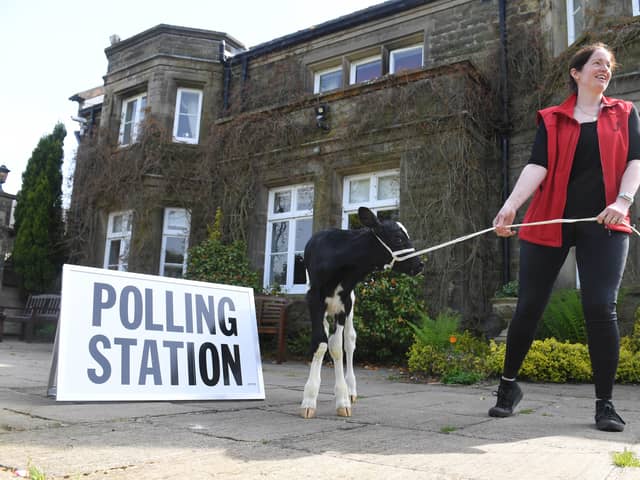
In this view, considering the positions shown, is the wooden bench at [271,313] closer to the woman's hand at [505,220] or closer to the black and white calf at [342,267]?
the black and white calf at [342,267]

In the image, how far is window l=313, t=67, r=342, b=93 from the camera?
40.0 ft

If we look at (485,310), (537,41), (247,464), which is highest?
(537,41)

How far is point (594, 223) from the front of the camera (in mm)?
3223

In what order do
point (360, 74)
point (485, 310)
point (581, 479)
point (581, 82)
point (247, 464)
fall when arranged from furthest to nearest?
1. point (360, 74)
2. point (485, 310)
3. point (581, 82)
4. point (247, 464)
5. point (581, 479)

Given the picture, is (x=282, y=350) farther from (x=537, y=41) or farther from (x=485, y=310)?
(x=537, y=41)

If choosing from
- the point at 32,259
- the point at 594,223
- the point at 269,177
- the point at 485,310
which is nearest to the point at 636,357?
the point at 485,310

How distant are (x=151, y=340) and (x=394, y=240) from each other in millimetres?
1813

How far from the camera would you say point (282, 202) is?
36.7 feet

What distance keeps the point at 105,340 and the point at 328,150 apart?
275 inches

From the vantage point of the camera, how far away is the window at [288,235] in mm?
10672

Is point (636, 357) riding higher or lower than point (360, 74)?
lower

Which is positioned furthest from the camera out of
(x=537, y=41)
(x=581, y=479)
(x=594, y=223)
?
(x=537, y=41)

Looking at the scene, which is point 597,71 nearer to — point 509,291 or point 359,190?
point 509,291

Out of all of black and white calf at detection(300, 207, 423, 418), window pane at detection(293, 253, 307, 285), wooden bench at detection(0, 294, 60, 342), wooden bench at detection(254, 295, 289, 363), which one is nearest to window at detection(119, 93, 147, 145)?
wooden bench at detection(0, 294, 60, 342)
